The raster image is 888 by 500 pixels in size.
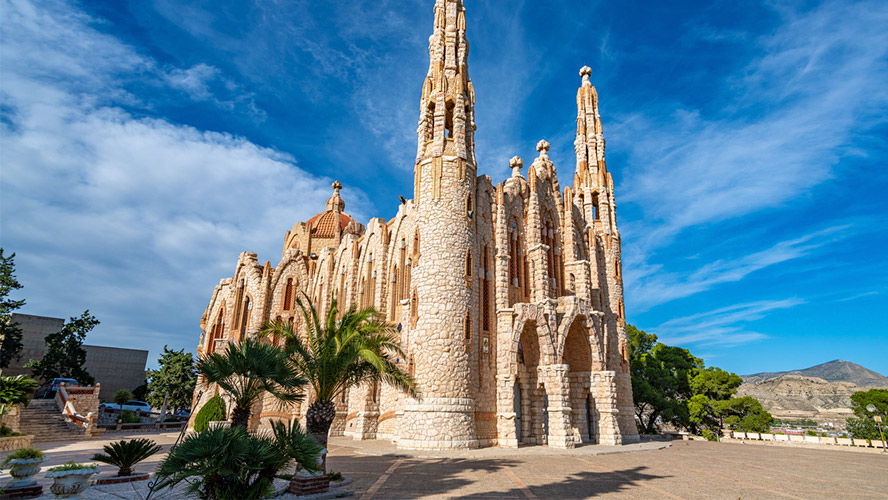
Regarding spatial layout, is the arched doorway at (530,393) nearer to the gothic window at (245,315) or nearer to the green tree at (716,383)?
the green tree at (716,383)

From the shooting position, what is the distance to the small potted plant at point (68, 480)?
870 cm

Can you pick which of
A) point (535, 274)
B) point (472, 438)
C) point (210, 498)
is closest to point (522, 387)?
point (472, 438)

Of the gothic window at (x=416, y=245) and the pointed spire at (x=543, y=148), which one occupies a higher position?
the pointed spire at (x=543, y=148)

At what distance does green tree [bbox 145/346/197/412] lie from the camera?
122 ft

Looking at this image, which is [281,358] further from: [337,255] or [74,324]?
[74,324]

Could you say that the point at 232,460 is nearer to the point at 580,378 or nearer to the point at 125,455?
the point at 125,455

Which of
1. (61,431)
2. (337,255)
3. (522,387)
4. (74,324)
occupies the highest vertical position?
(337,255)

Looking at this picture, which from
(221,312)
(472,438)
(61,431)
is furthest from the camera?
(221,312)

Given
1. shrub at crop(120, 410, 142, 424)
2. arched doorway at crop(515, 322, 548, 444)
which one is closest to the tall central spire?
arched doorway at crop(515, 322, 548, 444)

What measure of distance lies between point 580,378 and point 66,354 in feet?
129

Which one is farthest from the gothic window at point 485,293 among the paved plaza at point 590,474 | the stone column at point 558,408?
the paved plaza at point 590,474

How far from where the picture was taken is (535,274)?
25.4 meters

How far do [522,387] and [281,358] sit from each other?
14.1m

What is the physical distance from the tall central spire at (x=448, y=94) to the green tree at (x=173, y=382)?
26904 mm
